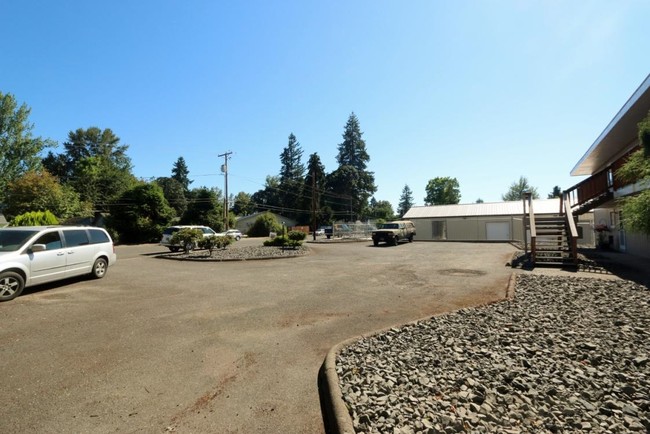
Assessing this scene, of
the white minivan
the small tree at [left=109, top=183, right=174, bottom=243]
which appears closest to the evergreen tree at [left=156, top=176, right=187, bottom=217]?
the small tree at [left=109, top=183, right=174, bottom=243]

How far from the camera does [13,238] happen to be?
307 inches

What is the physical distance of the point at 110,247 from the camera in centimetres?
1047

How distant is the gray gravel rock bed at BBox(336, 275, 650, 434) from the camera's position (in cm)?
256

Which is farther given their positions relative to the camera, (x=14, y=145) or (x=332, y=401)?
(x=14, y=145)

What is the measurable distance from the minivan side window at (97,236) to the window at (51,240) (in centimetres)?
114

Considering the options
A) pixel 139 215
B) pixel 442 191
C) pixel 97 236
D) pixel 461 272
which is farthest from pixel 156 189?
pixel 442 191

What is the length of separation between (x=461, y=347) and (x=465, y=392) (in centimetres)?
115

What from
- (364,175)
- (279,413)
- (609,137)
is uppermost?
(364,175)

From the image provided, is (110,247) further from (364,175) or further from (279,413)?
(364,175)

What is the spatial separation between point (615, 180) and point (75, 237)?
66.4 feet

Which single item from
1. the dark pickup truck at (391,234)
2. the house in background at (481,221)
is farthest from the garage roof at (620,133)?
the dark pickup truck at (391,234)

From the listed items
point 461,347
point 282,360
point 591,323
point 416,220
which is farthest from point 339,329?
point 416,220

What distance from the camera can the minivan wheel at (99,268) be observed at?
972cm

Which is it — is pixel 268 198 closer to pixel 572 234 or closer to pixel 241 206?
pixel 241 206
